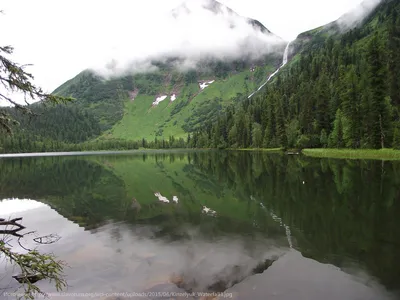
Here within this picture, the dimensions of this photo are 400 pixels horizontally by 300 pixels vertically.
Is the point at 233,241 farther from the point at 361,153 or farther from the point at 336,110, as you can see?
the point at 336,110

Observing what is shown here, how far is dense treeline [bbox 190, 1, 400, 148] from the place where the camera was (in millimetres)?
74312

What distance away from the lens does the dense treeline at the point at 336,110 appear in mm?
74312

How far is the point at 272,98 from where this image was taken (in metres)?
158

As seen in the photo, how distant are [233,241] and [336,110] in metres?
102

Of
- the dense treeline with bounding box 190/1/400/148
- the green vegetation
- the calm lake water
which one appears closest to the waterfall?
the calm lake water

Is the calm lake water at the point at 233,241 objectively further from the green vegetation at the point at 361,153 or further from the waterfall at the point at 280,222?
the green vegetation at the point at 361,153

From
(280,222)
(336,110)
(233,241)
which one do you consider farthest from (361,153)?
(233,241)

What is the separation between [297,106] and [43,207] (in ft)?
446

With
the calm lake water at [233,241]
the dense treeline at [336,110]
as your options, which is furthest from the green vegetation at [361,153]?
the calm lake water at [233,241]

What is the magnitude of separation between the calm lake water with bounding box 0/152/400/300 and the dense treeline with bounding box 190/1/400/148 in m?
49.4

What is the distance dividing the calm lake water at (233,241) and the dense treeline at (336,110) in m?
49.4

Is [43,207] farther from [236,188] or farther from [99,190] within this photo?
[236,188]

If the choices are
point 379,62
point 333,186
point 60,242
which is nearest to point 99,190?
point 60,242

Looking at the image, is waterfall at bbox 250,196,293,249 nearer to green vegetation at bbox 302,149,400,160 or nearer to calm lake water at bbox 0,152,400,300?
calm lake water at bbox 0,152,400,300
